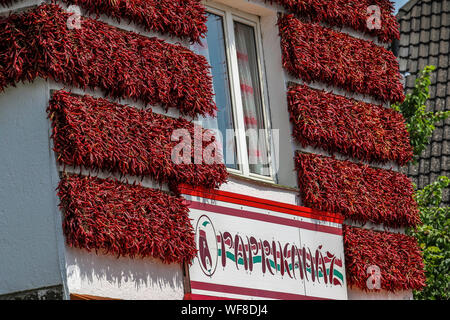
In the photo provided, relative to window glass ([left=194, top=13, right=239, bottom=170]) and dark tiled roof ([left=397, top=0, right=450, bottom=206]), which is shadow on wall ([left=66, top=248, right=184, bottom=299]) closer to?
window glass ([left=194, top=13, right=239, bottom=170])

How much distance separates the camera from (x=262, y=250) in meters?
8.84

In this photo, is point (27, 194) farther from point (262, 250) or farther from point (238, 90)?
point (238, 90)

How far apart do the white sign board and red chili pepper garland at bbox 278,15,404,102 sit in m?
1.38

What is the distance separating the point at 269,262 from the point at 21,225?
2.46m

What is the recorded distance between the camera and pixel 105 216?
24.4ft

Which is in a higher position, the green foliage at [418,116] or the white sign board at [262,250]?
the green foliage at [418,116]

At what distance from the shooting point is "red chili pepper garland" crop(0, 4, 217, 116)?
294 inches

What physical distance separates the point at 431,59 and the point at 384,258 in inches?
296

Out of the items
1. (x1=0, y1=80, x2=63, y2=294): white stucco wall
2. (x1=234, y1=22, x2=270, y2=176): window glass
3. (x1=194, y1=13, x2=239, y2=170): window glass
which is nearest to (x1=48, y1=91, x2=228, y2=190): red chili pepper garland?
(x1=0, y1=80, x2=63, y2=294): white stucco wall

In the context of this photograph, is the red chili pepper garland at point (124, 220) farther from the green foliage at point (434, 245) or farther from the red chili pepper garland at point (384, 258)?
the green foliage at point (434, 245)

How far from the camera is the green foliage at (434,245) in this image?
491 inches

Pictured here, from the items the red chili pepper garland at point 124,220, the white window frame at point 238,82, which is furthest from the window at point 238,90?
the red chili pepper garland at point 124,220

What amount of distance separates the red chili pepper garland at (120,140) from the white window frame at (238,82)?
708 millimetres
